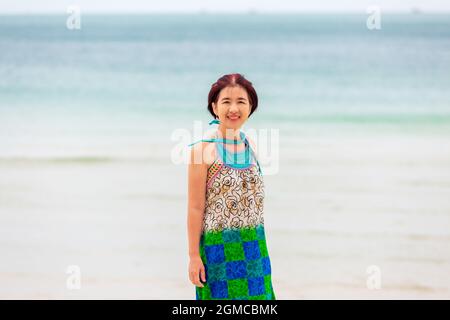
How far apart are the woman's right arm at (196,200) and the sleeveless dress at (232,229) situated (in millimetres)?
29

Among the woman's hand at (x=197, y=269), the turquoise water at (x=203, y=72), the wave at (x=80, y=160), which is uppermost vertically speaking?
the turquoise water at (x=203, y=72)

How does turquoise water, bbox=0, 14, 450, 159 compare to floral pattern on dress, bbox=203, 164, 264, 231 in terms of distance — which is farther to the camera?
turquoise water, bbox=0, 14, 450, 159

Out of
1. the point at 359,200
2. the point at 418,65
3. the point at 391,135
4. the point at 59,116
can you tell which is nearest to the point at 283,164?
the point at 359,200

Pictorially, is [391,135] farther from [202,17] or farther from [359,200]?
[202,17]

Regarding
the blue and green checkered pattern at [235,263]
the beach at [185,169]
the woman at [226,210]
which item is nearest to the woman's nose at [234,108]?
the woman at [226,210]

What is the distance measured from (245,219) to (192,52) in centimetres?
2414

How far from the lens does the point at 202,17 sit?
4153cm

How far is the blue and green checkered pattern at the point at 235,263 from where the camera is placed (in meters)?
3.00

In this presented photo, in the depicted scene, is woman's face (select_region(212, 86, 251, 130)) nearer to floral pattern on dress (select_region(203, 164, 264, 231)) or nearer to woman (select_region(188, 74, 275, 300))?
woman (select_region(188, 74, 275, 300))

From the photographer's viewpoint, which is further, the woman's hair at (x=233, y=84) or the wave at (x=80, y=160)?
the wave at (x=80, y=160)

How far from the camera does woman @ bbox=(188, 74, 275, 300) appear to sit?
2.98 meters

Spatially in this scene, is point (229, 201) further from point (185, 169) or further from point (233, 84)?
point (185, 169)

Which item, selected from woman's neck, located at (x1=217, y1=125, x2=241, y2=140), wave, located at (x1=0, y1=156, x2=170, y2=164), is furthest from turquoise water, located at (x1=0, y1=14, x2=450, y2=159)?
woman's neck, located at (x1=217, y1=125, x2=241, y2=140)

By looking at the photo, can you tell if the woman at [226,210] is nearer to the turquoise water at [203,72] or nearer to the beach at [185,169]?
the beach at [185,169]
